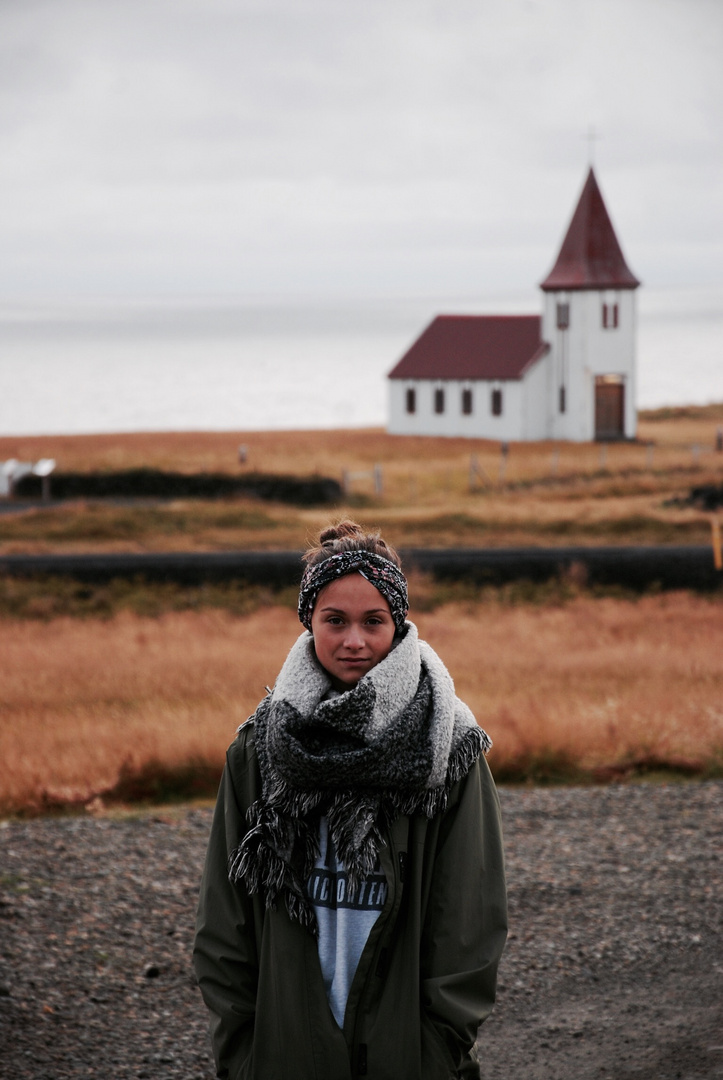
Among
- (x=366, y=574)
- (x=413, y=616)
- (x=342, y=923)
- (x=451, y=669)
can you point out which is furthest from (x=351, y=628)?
(x=413, y=616)

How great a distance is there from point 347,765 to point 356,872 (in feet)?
0.80

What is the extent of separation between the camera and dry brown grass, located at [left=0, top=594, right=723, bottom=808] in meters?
9.37

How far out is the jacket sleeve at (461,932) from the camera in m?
2.63

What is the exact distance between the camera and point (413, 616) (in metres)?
17.7

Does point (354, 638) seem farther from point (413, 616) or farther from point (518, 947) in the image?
point (413, 616)

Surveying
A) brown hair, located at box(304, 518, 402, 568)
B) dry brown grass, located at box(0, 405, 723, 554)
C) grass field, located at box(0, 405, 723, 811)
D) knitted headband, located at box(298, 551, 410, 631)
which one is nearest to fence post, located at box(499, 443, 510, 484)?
dry brown grass, located at box(0, 405, 723, 554)

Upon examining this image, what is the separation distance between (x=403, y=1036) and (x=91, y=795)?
6.45 metres

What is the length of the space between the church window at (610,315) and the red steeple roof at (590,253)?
0.81m

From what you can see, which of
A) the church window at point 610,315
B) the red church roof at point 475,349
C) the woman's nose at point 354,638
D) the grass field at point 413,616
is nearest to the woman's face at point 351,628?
the woman's nose at point 354,638

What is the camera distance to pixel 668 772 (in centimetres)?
919

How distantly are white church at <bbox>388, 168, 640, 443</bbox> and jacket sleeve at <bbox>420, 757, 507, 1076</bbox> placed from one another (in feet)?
155

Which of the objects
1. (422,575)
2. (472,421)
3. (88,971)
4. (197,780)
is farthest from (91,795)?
(472,421)

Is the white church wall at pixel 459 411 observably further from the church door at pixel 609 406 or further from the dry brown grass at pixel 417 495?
the church door at pixel 609 406

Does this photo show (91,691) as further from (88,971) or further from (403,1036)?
(403,1036)
